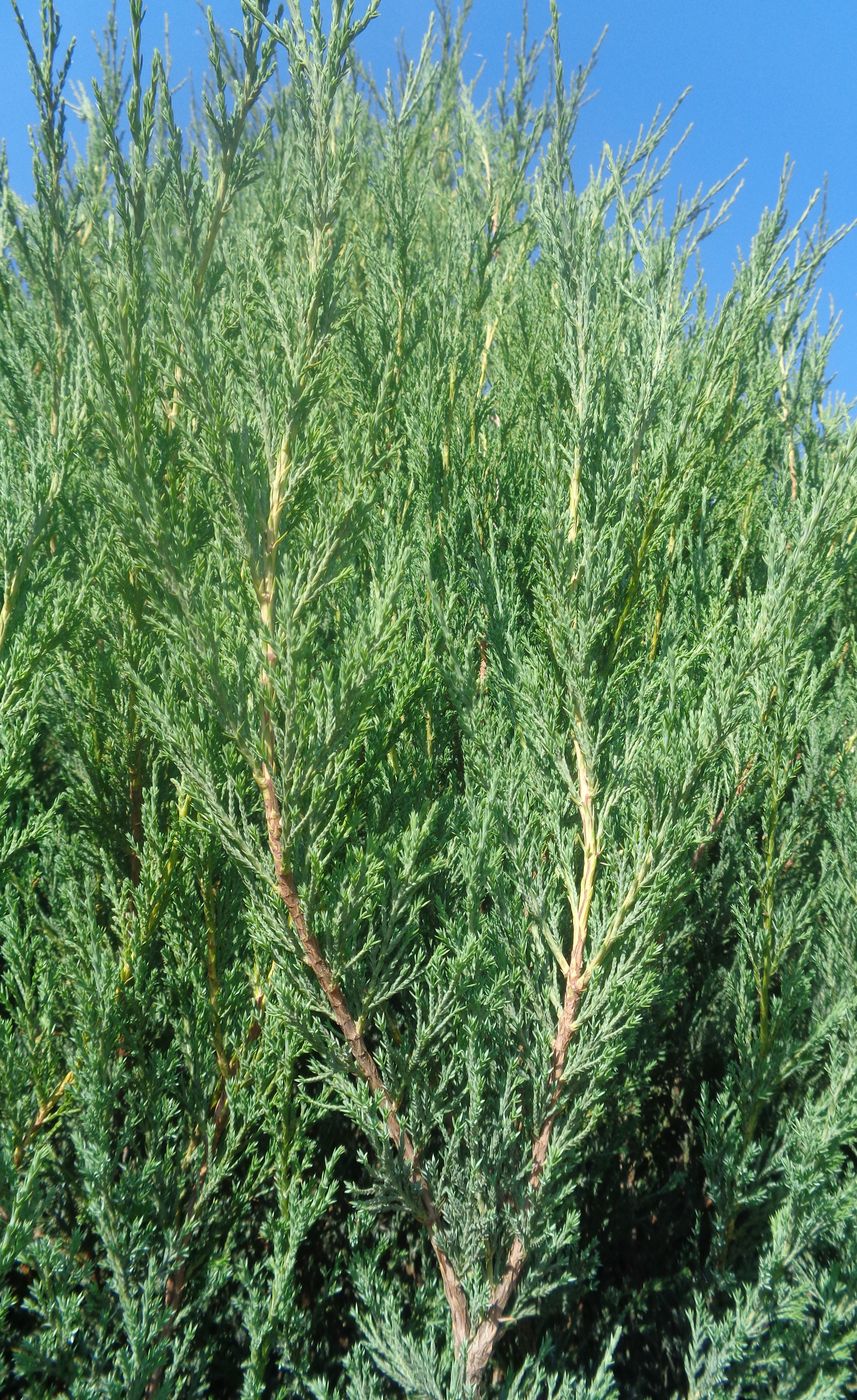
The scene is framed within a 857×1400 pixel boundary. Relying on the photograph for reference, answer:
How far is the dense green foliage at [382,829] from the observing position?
7.80ft

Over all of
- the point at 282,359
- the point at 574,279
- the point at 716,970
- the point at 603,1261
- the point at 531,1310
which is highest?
the point at 574,279

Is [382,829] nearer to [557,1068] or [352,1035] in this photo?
[352,1035]

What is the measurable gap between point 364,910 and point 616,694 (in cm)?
100

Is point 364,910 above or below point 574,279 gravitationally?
below

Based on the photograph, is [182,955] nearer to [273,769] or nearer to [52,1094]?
[52,1094]

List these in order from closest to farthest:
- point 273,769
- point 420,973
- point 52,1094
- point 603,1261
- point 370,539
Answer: point 273,769 → point 420,973 → point 52,1094 → point 370,539 → point 603,1261

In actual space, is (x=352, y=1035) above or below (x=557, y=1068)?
above

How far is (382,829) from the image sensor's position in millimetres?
2850

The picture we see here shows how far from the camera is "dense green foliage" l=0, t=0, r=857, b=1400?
2379mm

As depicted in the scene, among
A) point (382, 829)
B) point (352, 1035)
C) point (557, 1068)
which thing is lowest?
point (557, 1068)

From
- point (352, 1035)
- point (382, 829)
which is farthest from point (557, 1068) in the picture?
point (382, 829)

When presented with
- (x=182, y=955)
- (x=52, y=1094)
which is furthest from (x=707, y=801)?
(x=52, y=1094)

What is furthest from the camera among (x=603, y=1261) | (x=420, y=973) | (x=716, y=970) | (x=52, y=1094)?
(x=716, y=970)

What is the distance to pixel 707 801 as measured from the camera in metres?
2.56
